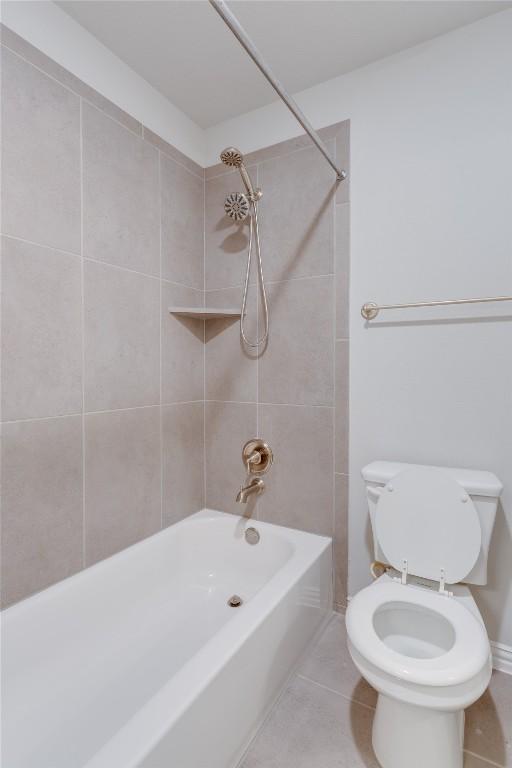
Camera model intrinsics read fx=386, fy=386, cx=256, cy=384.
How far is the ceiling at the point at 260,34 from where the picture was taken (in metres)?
1.38

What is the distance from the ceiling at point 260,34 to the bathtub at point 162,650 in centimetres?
207

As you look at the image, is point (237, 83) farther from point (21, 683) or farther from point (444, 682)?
point (21, 683)

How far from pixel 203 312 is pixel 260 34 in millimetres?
1119

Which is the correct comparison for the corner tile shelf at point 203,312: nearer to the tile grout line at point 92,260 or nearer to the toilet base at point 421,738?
the tile grout line at point 92,260

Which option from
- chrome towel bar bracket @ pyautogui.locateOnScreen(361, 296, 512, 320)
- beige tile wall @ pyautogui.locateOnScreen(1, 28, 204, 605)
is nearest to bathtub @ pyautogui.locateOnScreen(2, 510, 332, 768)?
beige tile wall @ pyautogui.locateOnScreen(1, 28, 204, 605)

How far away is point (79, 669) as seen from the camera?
1.30 m

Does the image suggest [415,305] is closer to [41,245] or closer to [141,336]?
[141,336]

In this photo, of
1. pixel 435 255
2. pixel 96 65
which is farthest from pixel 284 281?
pixel 96 65

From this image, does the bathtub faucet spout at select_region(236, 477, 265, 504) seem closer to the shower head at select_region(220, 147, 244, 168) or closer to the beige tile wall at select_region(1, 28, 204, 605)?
the beige tile wall at select_region(1, 28, 204, 605)

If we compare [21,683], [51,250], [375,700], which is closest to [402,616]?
[375,700]

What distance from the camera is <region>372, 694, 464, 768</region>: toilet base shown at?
3.43ft

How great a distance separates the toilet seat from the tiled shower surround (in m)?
0.50

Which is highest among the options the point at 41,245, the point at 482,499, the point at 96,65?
the point at 96,65

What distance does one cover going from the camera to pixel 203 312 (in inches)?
74.2
